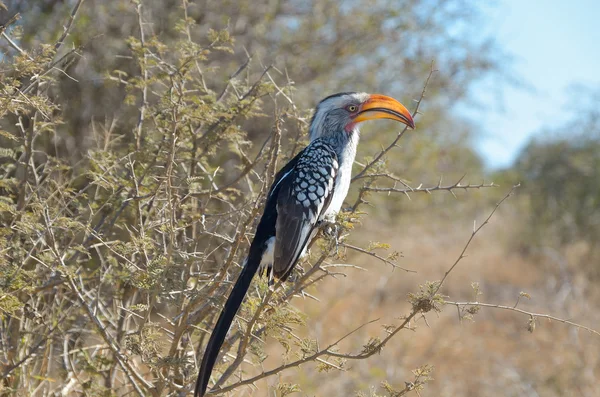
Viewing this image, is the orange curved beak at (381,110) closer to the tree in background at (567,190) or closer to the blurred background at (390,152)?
the blurred background at (390,152)

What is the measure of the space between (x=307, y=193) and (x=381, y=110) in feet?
2.42

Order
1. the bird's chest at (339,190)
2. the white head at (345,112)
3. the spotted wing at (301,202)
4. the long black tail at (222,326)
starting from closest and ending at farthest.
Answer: the long black tail at (222,326)
the spotted wing at (301,202)
the bird's chest at (339,190)
the white head at (345,112)

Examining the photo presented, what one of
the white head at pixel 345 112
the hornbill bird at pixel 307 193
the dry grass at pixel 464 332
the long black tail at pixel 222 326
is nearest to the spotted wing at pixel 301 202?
the hornbill bird at pixel 307 193

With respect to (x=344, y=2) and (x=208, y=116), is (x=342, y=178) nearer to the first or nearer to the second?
(x=208, y=116)

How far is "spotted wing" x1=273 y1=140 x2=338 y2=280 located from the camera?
9.48 ft

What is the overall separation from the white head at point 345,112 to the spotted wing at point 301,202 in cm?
35

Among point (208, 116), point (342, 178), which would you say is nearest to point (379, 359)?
point (342, 178)

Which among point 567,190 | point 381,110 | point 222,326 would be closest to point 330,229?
point 222,326

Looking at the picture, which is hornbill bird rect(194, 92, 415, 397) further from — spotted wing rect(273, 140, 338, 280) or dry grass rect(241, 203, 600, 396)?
dry grass rect(241, 203, 600, 396)

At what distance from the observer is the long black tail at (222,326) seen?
239 centimetres

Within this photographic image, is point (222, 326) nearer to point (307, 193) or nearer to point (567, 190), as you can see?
point (307, 193)

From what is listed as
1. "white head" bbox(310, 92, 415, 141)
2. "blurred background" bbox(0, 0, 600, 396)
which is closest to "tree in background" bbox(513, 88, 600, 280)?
"blurred background" bbox(0, 0, 600, 396)

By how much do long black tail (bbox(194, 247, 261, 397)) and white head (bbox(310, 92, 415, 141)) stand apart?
1.14 m

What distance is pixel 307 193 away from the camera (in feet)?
10.1
